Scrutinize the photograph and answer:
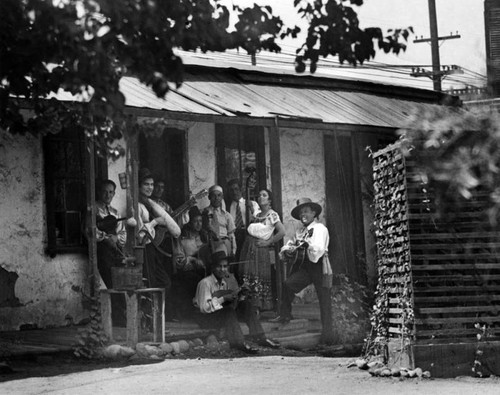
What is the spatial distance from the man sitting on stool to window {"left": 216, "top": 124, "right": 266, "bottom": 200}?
1871 millimetres

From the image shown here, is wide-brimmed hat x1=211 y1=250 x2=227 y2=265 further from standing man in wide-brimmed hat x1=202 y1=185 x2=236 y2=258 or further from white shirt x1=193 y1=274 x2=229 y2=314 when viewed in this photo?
standing man in wide-brimmed hat x1=202 y1=185 x2=236 y2=258

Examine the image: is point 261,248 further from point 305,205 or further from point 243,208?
point 305,205

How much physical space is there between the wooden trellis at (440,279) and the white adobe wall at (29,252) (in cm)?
512

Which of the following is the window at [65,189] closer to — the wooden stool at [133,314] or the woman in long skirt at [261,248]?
the wooden stool at [133,314]

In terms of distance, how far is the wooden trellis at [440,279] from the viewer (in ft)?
32.3

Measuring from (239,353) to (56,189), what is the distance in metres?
3.34

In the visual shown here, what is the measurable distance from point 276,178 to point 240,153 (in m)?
1.04

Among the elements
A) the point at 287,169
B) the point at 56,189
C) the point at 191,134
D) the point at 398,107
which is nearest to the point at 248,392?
the point at 56,189

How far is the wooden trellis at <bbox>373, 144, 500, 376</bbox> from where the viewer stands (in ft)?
32.3

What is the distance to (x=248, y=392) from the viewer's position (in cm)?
928

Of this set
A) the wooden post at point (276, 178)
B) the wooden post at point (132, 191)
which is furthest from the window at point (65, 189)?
the wooden post at point (276, 178)

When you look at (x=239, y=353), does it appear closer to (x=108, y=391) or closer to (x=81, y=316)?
(x=81, y=316)

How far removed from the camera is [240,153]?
15883 mm

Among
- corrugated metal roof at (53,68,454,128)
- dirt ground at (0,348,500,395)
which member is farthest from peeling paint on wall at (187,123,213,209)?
dirt ground at (0,348,500,395)
